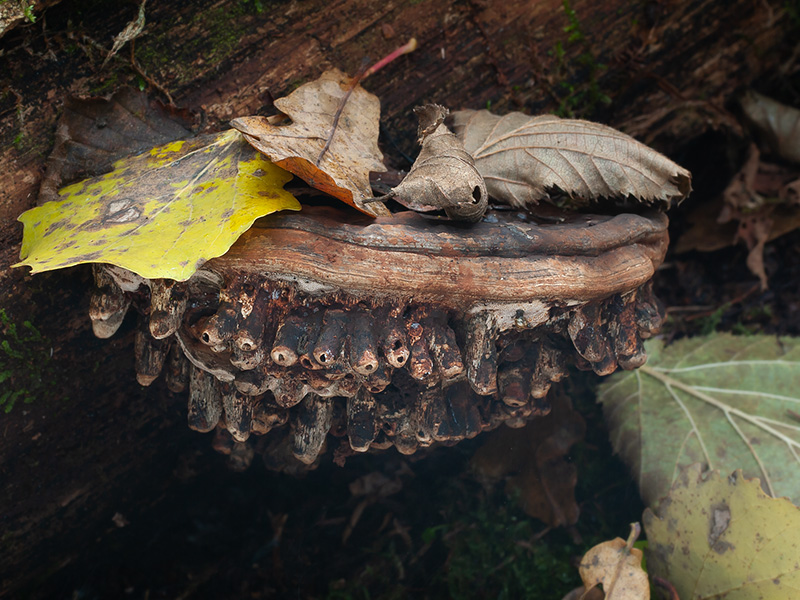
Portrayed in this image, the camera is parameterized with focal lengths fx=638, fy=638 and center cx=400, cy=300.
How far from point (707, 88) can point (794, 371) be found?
1.34 meters

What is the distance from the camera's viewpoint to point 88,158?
1815 mm

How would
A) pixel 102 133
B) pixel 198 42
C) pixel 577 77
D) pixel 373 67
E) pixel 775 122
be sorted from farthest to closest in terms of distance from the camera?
pixel 775 122
pixel 577 77
pixel 373 67
pixel 198 42
pixel 102 133

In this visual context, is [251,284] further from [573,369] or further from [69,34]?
[573,369]

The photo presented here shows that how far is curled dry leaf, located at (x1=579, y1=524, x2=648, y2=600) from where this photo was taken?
6.03ft

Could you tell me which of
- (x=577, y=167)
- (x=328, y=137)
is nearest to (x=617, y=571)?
(x=577, y=167)

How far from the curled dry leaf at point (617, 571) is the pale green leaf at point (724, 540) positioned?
26cm

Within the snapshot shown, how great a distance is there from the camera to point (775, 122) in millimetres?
2969

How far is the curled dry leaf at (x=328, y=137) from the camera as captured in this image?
150cm

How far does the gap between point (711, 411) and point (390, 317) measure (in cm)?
181

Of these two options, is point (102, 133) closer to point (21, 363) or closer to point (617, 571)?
point (21, 363)

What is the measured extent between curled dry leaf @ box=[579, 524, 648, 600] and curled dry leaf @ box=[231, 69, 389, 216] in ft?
4.00

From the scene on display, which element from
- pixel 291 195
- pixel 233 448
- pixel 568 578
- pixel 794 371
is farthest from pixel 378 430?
pixel 794 371

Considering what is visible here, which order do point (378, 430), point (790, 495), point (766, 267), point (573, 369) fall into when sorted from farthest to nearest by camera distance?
point (766, 267), point (573, 369), point (790, 495), point (378, 430)

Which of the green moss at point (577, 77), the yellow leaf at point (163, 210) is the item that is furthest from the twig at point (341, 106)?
the green moss at point (577, 77)
